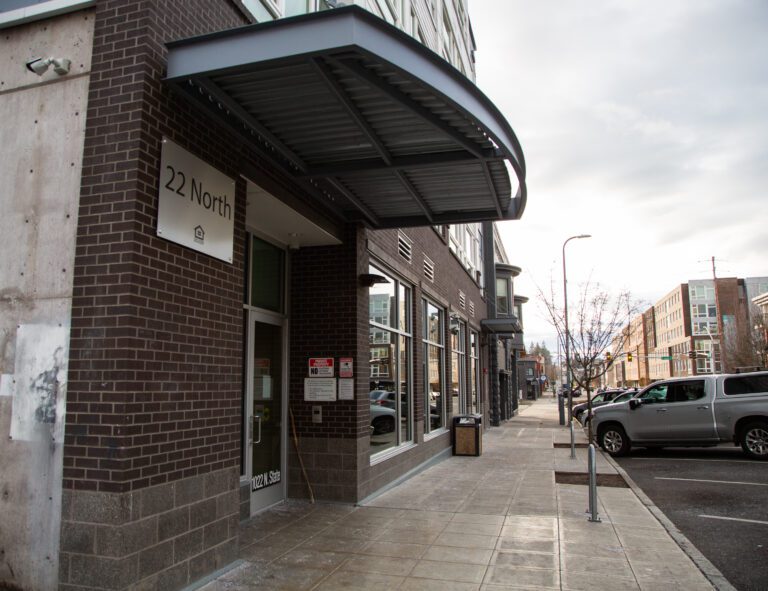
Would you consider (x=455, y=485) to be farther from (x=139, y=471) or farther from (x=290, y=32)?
(x=290, y=32)

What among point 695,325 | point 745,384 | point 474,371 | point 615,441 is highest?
point 695,325

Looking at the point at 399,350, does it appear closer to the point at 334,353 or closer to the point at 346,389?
the point at 334,353

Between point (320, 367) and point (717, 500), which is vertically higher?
point (320, 367)

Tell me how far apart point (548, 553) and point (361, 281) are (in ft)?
14.3

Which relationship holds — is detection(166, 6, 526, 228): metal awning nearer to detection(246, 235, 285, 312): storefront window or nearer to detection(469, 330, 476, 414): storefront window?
detection(246, 235, 285, 312): storefront window

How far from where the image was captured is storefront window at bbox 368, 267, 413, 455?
9.82 m

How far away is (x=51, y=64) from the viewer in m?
4.83

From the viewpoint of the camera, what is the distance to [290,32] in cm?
435

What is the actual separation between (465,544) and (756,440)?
10128 mm

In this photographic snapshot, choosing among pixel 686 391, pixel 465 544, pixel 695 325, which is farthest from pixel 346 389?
pixel 695 325

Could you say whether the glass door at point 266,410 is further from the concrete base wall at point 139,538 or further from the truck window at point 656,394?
the truck window at point 656,394

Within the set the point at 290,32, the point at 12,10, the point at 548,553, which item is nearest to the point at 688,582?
the point at 548,553

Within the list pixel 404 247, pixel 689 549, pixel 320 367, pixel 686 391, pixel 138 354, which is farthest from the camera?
pixel 686 391

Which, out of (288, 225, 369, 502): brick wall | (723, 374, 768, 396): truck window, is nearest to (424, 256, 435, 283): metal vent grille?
(288, 225, 369, 502): brick wall
